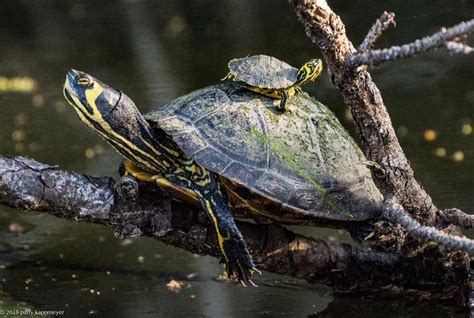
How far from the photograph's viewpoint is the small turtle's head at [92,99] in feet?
9.09

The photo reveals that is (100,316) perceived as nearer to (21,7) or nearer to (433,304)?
(433,304)

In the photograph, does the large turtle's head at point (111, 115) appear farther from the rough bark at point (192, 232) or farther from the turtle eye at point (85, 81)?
the rough bark at point (192, 232)

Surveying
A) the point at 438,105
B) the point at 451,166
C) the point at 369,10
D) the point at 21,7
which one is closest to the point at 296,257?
the point at 451,166

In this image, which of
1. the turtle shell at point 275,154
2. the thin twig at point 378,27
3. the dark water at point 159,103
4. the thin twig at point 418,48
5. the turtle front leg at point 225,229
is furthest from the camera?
the dark water at point 159,103

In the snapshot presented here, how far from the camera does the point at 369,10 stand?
7027 mm

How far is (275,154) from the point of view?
2.81m

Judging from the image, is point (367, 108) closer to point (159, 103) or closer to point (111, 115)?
point (111, 115)

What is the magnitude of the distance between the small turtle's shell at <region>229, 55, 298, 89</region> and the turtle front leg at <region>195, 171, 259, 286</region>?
354mm

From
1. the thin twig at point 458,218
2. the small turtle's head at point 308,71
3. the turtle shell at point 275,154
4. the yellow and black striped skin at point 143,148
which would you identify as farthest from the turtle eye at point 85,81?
the thin twig at point 458,218

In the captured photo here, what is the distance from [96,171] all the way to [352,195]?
6.11ft

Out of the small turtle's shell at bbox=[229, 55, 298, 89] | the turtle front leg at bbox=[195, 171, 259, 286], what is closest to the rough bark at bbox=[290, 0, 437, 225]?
the small turtle's shell at bbox=[229, 55, 298, 89]

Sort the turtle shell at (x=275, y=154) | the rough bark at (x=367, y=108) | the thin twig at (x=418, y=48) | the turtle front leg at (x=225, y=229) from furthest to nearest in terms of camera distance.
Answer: the turtle shell at (x=275, y=154)
the turtle front leg at (x=225, y=229)
the rough bark at (x=367, y=108)
the thin twig at (x=418, y=48)

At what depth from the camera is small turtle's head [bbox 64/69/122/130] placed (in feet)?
9.09

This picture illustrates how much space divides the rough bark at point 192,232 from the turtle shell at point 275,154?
11cm
